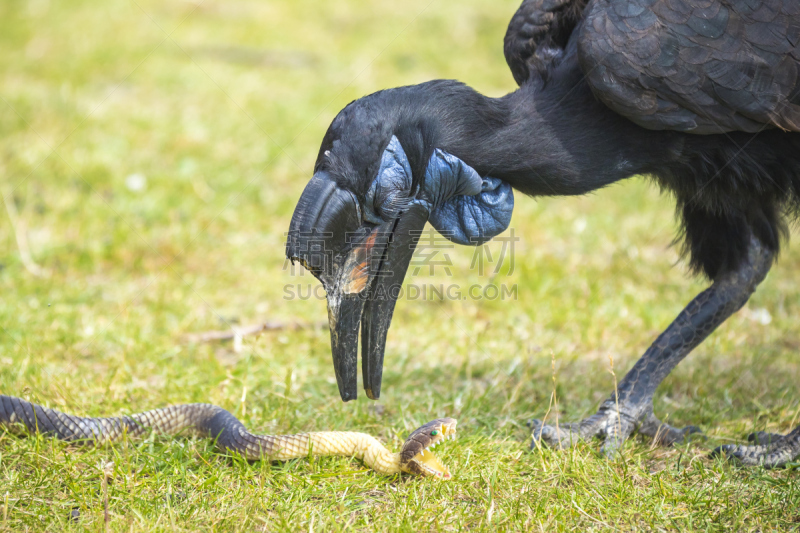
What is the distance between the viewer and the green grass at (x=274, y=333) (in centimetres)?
240

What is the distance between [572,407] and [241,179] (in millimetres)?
3648

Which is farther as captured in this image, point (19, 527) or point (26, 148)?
point (26, 148)

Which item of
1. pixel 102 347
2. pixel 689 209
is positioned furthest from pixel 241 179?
pixel 689 209

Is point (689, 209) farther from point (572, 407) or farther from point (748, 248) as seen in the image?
point (572, 407)

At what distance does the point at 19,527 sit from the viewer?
7.33 ft

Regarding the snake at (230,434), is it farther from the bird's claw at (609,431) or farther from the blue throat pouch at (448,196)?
the blue throat pouch at (448,196)

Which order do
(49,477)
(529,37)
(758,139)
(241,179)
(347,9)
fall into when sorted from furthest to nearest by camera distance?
1. (347,9)
2. (241,179)
3. (529,37)
4. (758,139)
5. (49,477)

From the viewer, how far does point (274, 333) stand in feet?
13.2

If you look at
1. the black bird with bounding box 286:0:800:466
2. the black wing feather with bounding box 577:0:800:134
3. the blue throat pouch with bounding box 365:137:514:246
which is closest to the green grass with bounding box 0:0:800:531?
the black bird with bounding box 286:0:800:466

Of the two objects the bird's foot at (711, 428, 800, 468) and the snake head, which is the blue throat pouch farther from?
the bird's foot at (711, 428, 800, 468)

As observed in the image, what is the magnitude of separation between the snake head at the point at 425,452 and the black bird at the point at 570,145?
0.32m

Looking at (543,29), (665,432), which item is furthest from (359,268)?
(665,432)

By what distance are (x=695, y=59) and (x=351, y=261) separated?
1389 mm

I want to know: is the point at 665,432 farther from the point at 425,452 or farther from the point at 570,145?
the point at 570,145
